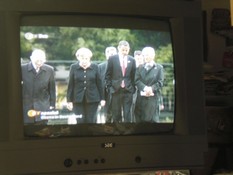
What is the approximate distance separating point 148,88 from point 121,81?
0.11m

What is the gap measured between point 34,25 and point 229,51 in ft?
3.59

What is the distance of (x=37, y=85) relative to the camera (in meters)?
1.43

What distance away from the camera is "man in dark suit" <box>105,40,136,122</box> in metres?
1.47

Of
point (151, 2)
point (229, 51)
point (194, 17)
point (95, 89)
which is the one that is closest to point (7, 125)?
point (95, 89)

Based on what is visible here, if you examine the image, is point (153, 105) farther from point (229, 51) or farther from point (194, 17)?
point (229, 51)

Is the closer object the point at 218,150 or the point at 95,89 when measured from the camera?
the point at 95,89

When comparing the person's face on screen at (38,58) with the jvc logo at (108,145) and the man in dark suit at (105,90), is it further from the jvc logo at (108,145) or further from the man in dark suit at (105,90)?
the jvc logo at (108,145)

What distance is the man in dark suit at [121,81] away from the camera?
147 centimetres

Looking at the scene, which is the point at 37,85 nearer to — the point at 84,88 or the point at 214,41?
the point at 84,88

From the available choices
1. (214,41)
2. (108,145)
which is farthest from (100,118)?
(214,41)

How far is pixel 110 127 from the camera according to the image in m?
1.47

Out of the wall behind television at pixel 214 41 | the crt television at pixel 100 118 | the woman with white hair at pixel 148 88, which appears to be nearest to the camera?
the crt television at pixel 100 118

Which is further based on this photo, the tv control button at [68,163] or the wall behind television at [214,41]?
the wall behind television at [214,41]

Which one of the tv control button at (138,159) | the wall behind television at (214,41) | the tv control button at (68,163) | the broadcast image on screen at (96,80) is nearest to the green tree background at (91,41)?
the broadcast image on screen at (96,80)
